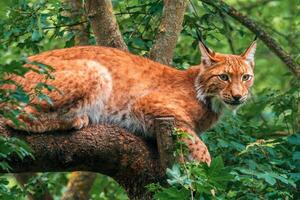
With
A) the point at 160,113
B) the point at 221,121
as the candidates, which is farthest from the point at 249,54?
the point at 160,113

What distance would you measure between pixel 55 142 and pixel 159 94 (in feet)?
A: 4.83

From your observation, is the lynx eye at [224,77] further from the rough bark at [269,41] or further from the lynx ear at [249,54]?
Result: the rough bark at [269,41]

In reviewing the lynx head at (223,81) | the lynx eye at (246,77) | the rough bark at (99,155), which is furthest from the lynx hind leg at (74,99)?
the lynx eye at (246,77)

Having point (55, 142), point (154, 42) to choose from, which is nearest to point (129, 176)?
point (55, 142)

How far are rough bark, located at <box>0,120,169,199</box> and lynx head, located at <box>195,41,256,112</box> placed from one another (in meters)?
1.04

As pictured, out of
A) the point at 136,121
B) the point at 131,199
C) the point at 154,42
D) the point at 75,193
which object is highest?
the point at 154,42

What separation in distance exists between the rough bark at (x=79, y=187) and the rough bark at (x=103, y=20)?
7.13 ft

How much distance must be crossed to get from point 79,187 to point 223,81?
8.08 feet

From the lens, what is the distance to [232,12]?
810cm

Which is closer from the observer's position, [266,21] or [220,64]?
[220,64]

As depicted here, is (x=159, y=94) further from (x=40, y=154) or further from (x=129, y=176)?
Result: (x=40, y=154)

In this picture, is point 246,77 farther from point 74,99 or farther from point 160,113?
point 74,99

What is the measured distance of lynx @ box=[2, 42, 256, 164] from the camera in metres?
6.20

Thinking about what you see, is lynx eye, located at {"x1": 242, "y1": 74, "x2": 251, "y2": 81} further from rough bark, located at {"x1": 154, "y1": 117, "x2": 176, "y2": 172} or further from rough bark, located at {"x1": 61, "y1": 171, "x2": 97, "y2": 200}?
rough bark, located at {"x1": 61, "y1": 171, "x2": 97, "y2": 200}
